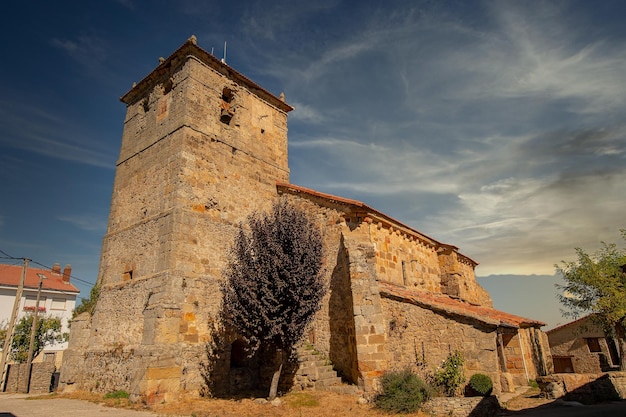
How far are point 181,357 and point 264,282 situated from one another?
3442 millimetres

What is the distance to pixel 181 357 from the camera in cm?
1155

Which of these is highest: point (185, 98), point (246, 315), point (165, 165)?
point (185, 98)

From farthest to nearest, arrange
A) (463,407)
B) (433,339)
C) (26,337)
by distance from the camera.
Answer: (26,337)
(433,339)
(463,407)

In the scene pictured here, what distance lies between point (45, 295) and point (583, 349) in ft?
144

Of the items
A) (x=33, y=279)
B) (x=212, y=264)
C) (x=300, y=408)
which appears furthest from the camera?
(x=33, y=279)

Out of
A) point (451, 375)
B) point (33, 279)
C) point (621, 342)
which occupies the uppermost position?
point (33, 279)

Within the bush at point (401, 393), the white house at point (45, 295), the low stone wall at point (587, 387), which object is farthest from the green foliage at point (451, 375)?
the white house at point (45, 295)

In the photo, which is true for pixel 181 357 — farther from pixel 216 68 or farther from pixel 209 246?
pixel 216 68

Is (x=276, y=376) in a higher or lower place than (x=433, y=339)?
lower

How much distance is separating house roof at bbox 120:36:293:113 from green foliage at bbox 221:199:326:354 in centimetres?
785

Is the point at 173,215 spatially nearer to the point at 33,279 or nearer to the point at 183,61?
the point at 183,61

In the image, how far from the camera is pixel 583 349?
Result: 24922mm

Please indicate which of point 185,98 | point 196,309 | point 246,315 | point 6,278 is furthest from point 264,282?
point 6,278

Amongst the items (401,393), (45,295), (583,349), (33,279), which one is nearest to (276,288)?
(401,393)
